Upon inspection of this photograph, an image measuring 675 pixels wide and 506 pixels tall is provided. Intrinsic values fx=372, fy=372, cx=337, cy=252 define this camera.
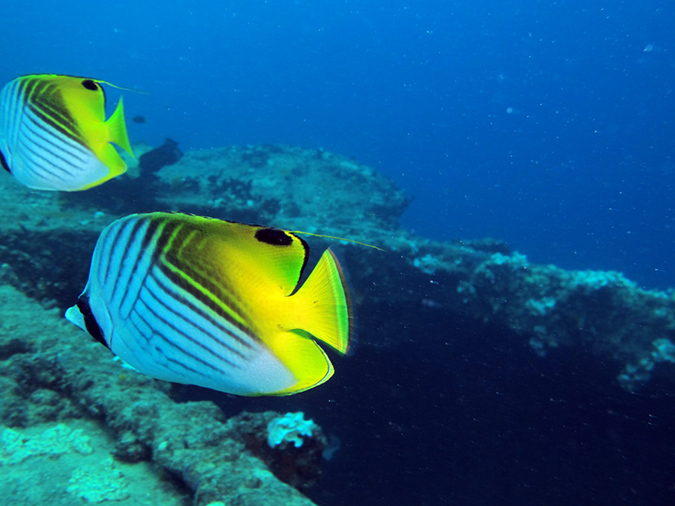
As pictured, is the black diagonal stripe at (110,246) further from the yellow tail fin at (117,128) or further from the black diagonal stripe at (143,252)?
the yellow tail fin at (117,128)

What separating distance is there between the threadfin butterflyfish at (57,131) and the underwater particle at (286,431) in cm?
199

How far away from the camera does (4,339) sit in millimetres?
2854

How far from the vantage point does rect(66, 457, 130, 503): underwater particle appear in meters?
1.87

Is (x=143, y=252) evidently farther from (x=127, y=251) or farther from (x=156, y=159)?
(x=156, y=159)

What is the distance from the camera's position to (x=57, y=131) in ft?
5.12

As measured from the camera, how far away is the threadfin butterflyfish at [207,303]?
0.85 metres

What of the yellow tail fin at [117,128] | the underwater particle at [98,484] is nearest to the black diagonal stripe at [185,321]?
the yellow tail fin at [117,128]

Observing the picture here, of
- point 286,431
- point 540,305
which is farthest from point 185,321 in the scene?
point 540,305

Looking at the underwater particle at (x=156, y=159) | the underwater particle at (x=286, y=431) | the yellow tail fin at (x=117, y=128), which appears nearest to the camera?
the yellow tail fin at (x=117, y=128)

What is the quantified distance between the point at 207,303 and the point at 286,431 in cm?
217

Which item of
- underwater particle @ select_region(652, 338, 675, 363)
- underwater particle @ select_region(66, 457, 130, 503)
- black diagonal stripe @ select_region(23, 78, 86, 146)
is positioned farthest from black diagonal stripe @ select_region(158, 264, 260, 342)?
underwater particle @ select_region(652, 338, 675, 363)

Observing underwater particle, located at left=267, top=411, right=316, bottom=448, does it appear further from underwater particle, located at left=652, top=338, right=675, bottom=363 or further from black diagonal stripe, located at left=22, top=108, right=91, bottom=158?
underwater particle, located at left=652, top=338, right=675, bottom=363

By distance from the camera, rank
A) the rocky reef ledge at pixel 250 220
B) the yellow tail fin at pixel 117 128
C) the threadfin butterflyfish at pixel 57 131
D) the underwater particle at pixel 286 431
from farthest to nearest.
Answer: the underwater particle at pixel 286 431 → the rocky reef ledge at pixel 250 220 → the yellow tail fin at pixel 117 128 → the threadfin butterflyfish at pixel 57 131

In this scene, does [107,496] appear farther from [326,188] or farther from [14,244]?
[326,188]
